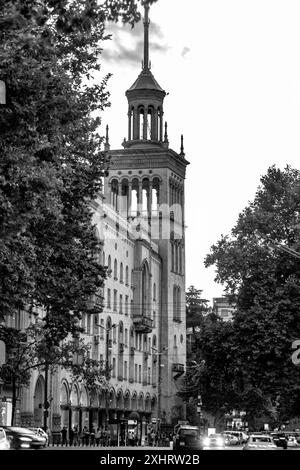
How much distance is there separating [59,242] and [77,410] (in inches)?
2135

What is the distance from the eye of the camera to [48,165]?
2814 centimetres

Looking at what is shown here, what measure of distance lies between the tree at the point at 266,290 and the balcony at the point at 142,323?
160 feet

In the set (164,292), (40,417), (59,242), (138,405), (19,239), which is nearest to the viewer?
(19,239)

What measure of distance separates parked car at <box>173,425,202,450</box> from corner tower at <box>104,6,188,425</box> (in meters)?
60.1

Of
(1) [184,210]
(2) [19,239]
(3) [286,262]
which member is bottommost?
(2) [19,239]

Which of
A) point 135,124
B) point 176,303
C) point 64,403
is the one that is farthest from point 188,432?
point 135,124

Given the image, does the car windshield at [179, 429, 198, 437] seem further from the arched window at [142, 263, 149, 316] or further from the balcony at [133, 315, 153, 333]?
the arched window at [142, 263, 149, 316]

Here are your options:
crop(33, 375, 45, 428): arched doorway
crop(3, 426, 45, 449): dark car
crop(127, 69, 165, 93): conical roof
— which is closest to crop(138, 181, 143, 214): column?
crop(127, 69, 165, 93): conical roof

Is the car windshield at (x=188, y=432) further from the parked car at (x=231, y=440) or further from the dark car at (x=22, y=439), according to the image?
the parked car at (x=231, y=440)

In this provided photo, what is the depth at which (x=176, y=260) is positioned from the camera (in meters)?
125

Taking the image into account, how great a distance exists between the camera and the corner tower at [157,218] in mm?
115938

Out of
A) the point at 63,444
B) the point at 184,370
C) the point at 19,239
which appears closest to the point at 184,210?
the point at 184,370

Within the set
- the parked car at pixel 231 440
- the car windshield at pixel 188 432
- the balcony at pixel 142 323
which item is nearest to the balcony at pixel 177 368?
the balcony at pixel 142 323

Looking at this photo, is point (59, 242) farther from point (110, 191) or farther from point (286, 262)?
point (110, 191)
